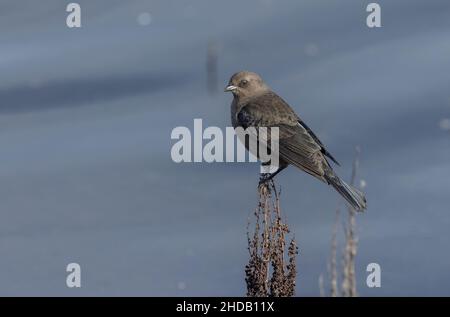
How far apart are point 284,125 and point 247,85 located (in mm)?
1352

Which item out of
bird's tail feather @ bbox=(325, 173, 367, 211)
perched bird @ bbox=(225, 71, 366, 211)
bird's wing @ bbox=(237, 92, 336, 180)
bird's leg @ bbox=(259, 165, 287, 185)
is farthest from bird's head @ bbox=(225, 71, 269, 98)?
bird's tail feather @ bbox=(325, 173, 367, 211)

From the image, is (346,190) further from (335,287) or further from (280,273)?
(335,287)

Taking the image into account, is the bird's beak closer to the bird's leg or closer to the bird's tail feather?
the bird's leg

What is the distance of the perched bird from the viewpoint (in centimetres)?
1226

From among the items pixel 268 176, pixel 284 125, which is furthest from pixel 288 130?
pixel 268 176

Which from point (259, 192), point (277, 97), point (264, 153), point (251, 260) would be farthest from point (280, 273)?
point (277, 97)

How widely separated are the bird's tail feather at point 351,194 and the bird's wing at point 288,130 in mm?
273

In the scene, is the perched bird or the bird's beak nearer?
the perched bird

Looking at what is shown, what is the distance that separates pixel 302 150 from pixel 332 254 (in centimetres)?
423

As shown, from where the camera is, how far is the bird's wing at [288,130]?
12492 mm

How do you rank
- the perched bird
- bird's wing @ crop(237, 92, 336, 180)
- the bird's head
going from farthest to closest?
the bird's head, bird's wing @ crop(237, 92, 336, 180), the perched bird

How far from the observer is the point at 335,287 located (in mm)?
8742

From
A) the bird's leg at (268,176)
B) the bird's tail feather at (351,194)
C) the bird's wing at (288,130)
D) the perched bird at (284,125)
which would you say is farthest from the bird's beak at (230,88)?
the bird's tail feather at (351,194)

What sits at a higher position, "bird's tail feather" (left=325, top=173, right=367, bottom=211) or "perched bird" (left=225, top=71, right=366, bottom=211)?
"perched bird" (left=225, top=71, right=366, bottom=211)
